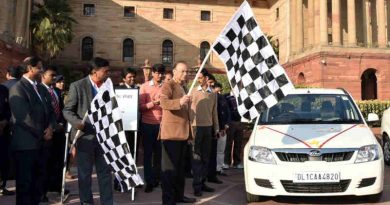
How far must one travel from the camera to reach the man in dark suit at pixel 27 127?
5008 millimetres

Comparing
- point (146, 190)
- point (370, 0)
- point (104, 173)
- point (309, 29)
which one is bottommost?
point (146, 190)

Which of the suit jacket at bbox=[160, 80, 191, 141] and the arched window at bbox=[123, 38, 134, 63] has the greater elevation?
the arched window at bbox=[123, 38, 134, 63]

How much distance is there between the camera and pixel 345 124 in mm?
6520

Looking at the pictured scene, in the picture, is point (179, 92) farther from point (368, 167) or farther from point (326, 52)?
point (326, 52)

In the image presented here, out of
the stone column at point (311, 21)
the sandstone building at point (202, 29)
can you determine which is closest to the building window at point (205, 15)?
the sandstone building at point (202, 29)

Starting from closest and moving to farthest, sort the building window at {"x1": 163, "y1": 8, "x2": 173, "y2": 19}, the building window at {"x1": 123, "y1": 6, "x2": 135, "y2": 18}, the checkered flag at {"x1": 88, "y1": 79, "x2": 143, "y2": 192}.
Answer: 1. the checkered flag at {"x1": 88, "y1": 79, "x2": 143, "y2": 192}
2. the building window at {"x1": 123, "y1": 6, "x2": 135, "y2": 18}
3. the building window at {"x1": 163, "y1": 8, "x2": 173, "y2": 19}

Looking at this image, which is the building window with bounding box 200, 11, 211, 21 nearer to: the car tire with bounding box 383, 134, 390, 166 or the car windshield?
the car tire with bounding box 383, 134, 390, 166

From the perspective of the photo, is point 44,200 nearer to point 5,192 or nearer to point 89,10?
point 5,192

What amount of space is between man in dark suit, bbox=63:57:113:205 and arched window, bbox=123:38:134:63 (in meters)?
Result: 36.7

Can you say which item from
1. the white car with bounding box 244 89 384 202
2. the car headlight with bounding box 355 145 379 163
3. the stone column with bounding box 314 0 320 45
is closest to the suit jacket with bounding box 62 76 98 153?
the white car with bounding box 244 89 384 202

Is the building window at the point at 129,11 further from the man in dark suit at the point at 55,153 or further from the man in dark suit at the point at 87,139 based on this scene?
the man in dark suit at the point at 87,139

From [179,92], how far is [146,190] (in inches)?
91.5

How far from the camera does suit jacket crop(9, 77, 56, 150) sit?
5035mm

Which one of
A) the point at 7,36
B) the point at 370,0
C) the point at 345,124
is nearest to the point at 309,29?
the point at 370,0
